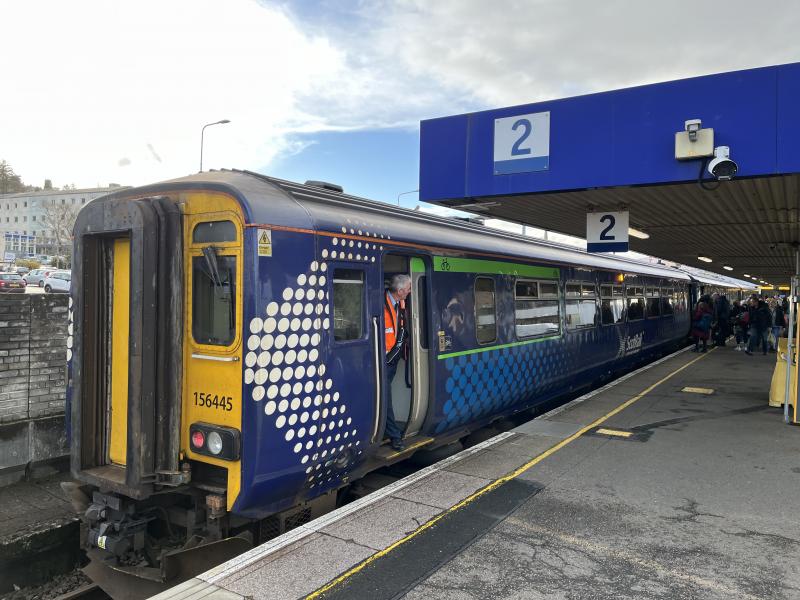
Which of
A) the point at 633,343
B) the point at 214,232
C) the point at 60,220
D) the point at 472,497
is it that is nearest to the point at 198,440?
the point at 214,232

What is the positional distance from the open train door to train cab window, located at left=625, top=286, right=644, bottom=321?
11136 millimetres

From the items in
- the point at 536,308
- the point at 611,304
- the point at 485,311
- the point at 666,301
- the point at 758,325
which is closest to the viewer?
the point at 485,311

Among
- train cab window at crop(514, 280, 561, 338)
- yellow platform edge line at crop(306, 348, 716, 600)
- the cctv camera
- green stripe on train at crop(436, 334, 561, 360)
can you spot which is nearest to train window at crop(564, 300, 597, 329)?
train cab window at crop(514, 280, 561, 338)

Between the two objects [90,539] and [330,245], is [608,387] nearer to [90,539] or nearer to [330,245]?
[330,245]

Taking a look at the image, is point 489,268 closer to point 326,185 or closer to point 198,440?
point 326,185

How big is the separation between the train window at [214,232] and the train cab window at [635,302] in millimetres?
10886

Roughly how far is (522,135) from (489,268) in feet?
7.23

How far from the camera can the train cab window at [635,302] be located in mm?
13195

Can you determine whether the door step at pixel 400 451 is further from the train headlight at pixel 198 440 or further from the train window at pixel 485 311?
the train headlight at pixel 198 440

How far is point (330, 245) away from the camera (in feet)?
15.0

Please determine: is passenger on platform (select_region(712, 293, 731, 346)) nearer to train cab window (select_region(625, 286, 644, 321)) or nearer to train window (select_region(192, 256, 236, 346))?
train cab window (select_region(625, 286, 644, 321))

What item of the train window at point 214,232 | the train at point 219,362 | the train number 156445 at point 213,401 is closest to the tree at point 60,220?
the train at point 219,362

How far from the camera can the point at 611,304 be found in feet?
38.8

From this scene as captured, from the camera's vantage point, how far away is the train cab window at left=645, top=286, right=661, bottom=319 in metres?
14.9
